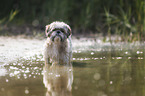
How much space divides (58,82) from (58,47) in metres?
1.80

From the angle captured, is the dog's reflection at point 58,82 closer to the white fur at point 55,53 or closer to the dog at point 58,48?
the dog at point 58,48

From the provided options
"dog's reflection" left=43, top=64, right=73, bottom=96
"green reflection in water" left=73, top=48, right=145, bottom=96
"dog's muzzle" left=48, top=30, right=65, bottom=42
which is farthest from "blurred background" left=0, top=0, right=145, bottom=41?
"dog's reflection" left=43, top=64, right=73, bottom=96

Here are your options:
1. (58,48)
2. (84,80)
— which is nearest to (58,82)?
(84,80)

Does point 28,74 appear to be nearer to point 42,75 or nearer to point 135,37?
point 42,75

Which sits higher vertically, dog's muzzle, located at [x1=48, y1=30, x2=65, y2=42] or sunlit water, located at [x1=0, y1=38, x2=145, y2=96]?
dog's muzzle, located at [x1=48, y1=30, x2=65, y2=42]

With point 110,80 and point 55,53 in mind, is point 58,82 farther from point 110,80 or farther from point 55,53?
point 55,53

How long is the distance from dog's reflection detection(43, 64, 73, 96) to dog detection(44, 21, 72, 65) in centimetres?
79

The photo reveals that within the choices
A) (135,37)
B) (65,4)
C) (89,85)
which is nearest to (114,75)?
(89,85)

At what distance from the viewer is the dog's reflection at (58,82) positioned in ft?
9.18

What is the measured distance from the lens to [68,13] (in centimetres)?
1195

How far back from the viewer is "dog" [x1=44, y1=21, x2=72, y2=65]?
490cm

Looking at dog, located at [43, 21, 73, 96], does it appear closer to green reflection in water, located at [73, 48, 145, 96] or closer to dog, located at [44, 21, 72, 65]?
dog, located at [44, 21, 72, 65]

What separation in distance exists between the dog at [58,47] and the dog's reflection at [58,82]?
0.79 m

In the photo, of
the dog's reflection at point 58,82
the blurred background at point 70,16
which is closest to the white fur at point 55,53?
the dog's reflection at point 58,82
